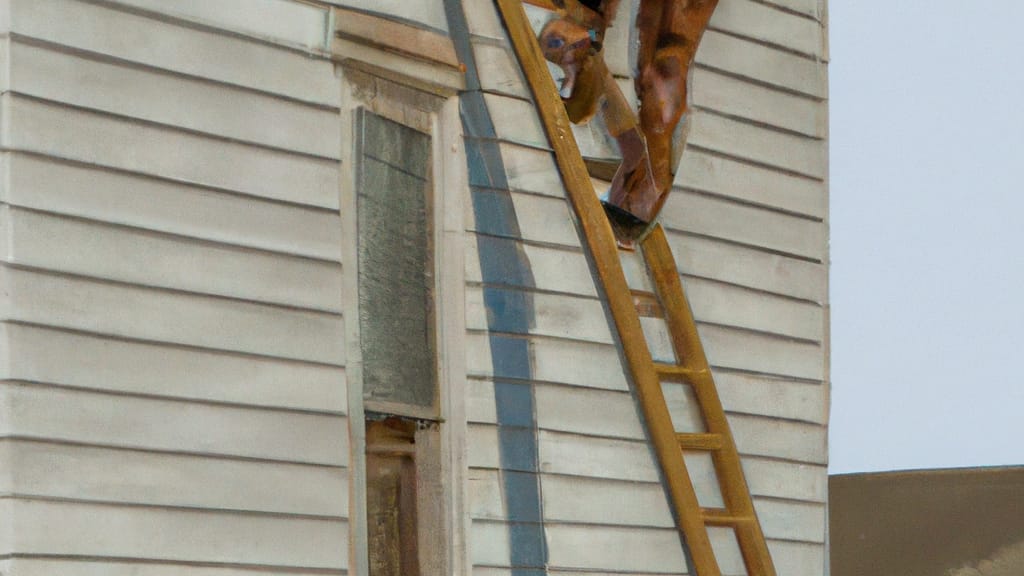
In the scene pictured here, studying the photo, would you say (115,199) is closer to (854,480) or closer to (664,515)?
(664,515)

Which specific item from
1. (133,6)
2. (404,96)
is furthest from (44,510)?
(404,96)

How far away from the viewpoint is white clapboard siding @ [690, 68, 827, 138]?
886 cm

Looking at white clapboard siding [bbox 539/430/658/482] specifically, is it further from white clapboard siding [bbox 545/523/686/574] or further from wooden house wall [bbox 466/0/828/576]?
white clapboard siding [bbox 545/523/686/574]

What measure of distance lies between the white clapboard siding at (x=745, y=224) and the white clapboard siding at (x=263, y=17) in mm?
2153

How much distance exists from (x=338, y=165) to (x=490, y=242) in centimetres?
84

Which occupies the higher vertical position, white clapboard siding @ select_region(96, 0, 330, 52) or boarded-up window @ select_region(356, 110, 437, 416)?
white clapboard siding @ select_region(96, 0, 330, 52)

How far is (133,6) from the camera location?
6453mm

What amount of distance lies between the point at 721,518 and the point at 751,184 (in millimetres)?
1883

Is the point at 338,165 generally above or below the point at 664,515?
above

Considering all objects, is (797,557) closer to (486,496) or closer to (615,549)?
(615,549)

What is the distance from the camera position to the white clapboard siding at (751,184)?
873 cm

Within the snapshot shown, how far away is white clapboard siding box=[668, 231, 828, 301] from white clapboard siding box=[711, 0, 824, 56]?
109 cm

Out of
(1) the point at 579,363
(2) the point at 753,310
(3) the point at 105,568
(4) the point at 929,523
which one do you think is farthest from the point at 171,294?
(4) the point at 929,523

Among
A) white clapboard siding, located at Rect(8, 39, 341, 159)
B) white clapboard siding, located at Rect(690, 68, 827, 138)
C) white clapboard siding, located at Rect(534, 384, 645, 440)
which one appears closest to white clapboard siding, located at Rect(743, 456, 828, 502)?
white clapboard siding, located at Rect(534, 384, 645, 440)
